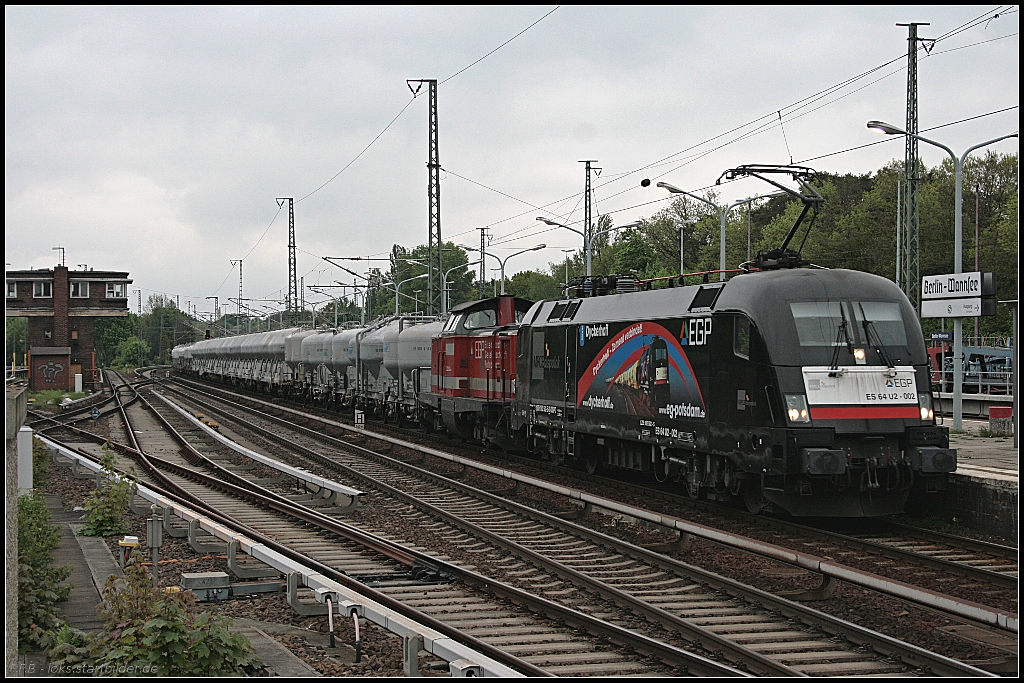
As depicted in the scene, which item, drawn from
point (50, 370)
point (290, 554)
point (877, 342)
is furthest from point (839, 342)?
point (50, 370)

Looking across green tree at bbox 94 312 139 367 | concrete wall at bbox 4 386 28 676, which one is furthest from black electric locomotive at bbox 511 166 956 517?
green tree at bbox 94 312 139 367

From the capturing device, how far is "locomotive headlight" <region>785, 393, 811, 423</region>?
13.3 metres

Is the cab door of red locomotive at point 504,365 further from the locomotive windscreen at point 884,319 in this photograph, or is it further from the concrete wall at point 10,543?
the concrete wall at point 10,543

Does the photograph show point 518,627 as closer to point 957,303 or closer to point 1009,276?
point 957,303

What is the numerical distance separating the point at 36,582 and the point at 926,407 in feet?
36.1

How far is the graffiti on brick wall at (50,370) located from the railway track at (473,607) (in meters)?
48.5

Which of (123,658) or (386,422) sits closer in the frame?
(123,658)

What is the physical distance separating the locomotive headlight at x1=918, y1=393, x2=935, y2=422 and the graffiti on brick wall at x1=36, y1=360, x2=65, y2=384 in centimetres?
5877

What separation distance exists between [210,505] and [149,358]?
15429 cm

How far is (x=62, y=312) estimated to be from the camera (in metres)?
64.3

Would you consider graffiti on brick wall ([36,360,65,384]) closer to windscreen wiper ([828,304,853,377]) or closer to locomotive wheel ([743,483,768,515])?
locomotive wheel ([743,483,768,515])

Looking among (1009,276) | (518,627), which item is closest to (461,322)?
(518,627)

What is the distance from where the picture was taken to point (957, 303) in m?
20.7

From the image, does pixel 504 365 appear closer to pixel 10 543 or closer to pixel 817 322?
pixel 817 322
